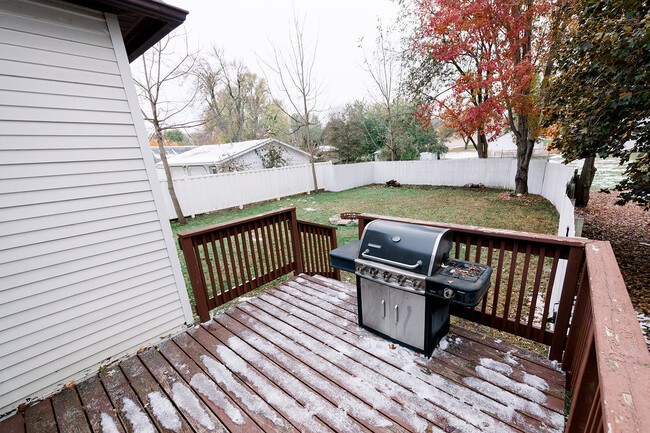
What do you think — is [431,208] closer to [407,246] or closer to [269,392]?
[407,246]

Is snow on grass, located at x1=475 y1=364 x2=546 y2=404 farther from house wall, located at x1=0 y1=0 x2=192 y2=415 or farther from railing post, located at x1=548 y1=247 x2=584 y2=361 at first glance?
house wall, located at x1=0 y1=0 x2=192 y2=415

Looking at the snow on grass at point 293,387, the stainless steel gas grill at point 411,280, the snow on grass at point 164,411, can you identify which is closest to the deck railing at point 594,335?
the stainless steel gas grill at point 411,280

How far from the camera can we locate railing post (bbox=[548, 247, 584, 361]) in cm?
175

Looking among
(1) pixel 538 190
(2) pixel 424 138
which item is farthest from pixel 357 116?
(1) pixel 538 190

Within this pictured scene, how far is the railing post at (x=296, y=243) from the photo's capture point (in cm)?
353

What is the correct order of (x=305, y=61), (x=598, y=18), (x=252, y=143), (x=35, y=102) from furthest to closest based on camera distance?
(x=252, y=143) → (x=305, y=61) → (x=598, y=18) → (x=35, y=102)

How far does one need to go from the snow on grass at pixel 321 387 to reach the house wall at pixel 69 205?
1240 mm

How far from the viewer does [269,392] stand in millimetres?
1891

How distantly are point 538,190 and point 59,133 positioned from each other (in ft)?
40.1

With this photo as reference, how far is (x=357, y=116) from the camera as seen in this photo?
59.1 feet

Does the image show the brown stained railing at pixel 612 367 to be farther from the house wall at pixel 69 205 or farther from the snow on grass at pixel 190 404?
the house wall at pixel 69 205

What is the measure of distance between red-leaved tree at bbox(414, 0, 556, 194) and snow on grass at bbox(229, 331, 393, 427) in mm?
7383

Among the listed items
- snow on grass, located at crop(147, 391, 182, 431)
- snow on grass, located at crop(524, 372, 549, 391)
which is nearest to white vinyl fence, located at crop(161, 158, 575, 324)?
snow on grass, located at crop(524, 372, 549, 391)

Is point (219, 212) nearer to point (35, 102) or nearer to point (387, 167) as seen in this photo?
point (35, 102)
